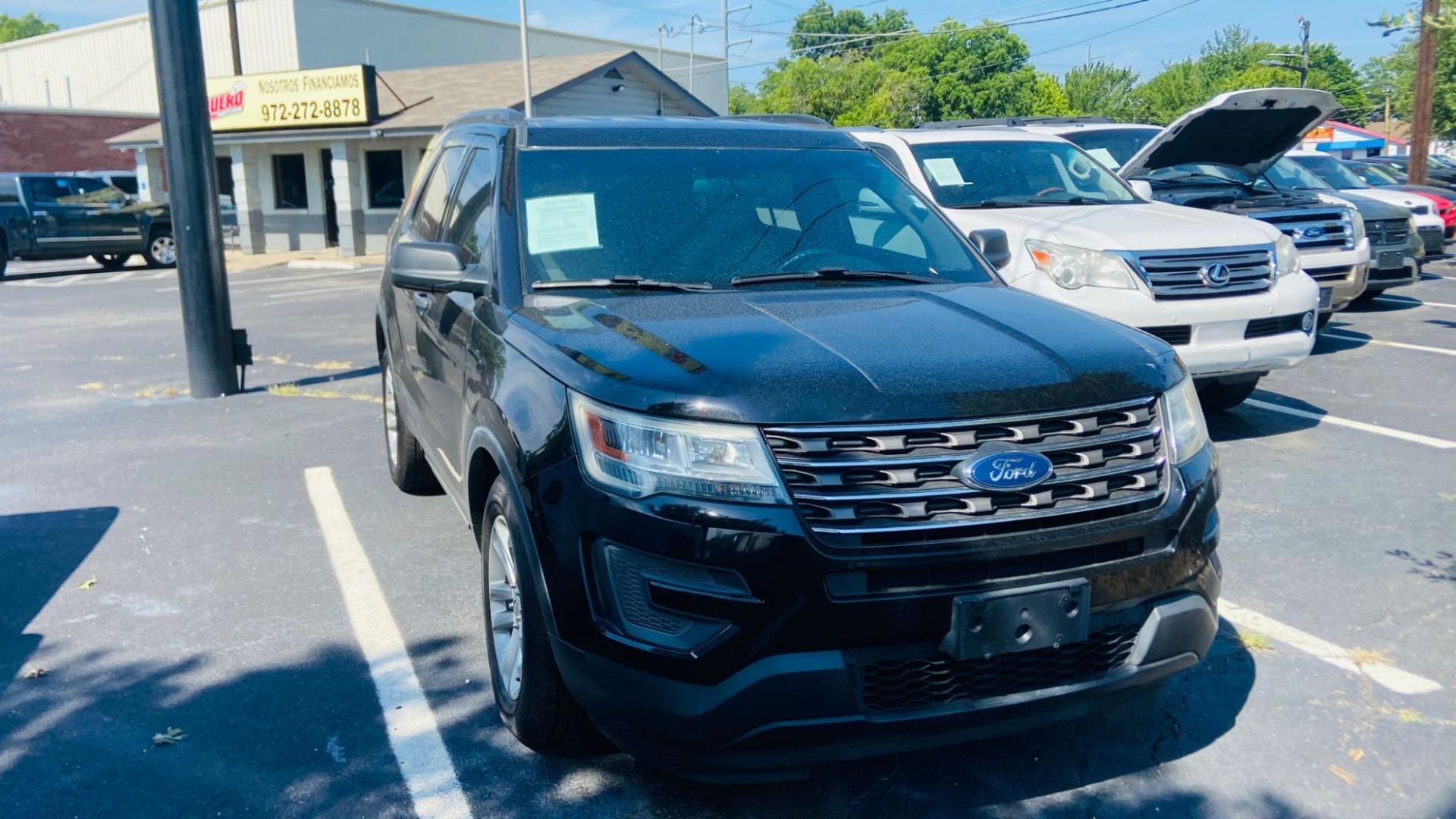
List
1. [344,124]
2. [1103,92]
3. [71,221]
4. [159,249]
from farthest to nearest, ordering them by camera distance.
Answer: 1. [1103,92]
2. [344,124]
3. [159,249]
4. [71,221]

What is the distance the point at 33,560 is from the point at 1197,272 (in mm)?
6173

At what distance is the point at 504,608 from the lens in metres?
3.61

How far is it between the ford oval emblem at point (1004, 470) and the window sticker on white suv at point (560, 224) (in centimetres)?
169

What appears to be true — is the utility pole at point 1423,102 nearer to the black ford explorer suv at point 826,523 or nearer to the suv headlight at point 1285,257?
the suv headlight at point 1285,257

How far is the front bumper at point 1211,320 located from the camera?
657 cm

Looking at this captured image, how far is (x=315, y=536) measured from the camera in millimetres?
5586

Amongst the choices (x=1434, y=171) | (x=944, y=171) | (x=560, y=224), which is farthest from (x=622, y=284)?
(x=1434, y=171)

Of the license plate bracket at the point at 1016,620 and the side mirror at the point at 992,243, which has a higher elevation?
the side mirror at the point at 992,243

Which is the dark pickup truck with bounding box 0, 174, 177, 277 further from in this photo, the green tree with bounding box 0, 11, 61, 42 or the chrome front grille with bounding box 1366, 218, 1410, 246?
the green tree with bounding box 0, 11, 61, 42

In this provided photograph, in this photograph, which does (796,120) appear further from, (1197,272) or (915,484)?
(915,484)

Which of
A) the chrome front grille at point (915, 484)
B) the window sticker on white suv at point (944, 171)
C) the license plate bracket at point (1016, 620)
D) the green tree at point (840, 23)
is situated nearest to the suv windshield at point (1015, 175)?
the window sticker on white suv at point (944, 171)

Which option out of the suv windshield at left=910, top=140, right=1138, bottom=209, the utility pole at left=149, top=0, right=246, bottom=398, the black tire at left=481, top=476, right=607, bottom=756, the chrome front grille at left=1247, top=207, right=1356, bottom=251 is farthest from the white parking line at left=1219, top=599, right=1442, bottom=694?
the utility pole at left=149, top=0, right=246, bottom=398

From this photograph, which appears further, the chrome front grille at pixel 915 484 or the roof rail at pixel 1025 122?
the roof rail at pixel 1025 122

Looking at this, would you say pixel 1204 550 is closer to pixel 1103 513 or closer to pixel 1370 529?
pixel 1103 513
